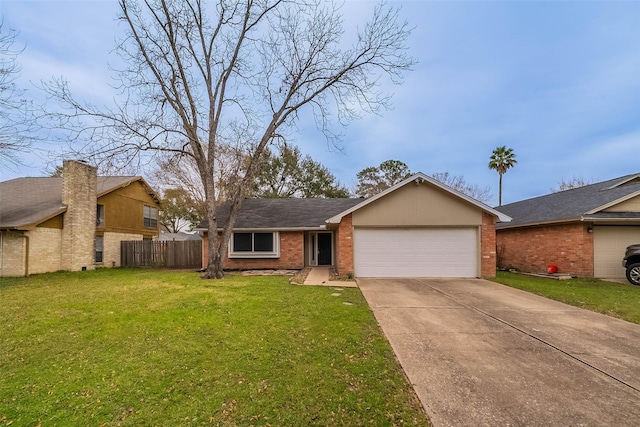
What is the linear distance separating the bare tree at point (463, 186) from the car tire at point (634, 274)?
2381cm

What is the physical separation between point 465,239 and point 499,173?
74.7ft

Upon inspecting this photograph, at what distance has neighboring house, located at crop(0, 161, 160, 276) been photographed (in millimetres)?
12586

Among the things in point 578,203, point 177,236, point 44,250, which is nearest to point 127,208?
point 44,250

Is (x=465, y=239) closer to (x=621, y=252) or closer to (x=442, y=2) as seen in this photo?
(x=621, y=252)

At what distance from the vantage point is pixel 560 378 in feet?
11.6

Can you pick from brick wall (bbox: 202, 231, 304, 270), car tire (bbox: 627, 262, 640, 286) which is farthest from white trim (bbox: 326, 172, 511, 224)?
car tire (bbox: 627, 262, 640, 286)

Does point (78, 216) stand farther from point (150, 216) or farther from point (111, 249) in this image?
point (150, 216)

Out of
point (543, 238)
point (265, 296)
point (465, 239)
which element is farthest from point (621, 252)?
point (265, 296)

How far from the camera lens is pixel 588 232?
1184 centimetres

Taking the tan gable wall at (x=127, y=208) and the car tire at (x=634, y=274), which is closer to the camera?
the car tire at (x=634, y=274)

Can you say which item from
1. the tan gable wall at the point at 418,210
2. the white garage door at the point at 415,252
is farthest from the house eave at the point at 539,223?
the white garage door at the point at 415,252

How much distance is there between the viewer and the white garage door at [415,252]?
11.9 m

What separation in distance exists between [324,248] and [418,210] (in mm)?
6349

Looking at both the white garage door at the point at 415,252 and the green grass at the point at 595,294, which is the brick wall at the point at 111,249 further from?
the green grass at the point at 595,294
